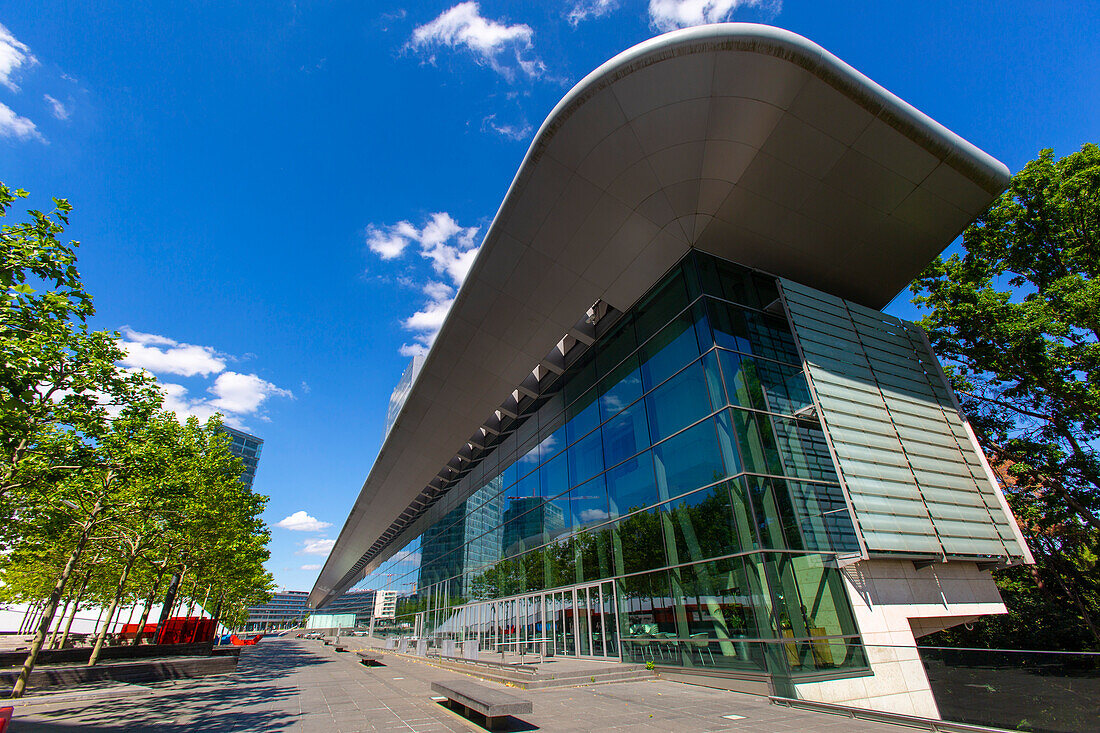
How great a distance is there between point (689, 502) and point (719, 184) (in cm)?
839

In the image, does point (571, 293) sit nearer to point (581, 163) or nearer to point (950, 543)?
point (581, 163)

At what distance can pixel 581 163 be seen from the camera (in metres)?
11.6

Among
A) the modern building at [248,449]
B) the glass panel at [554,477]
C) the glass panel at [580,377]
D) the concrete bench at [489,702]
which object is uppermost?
the modern building at [248,449]

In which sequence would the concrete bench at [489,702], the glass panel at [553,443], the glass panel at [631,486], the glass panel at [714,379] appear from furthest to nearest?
the glass panel at [553,443] → the glass panel at [631,486] → the glass panel at [714,379] → the concrete bench at [489,702]

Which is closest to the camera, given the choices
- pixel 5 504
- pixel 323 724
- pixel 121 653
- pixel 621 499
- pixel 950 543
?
pixel 323 724

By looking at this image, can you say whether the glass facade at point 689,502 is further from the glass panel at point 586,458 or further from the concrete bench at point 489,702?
the concrete bench at point 489,702

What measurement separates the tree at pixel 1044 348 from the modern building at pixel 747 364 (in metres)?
3.97

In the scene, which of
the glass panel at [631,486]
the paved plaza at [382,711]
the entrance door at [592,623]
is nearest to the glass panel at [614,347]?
the glass panel at [631,486]

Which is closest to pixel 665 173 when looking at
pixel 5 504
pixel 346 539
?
pixel 5 504

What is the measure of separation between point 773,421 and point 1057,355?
11.7m

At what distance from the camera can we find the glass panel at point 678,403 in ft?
Answer: 39.9

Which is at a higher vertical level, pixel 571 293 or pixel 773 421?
pixel 571 293

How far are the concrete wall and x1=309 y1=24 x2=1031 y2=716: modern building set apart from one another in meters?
0.06

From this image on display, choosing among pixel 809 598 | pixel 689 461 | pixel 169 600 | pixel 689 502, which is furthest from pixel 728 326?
pixel 169 600
